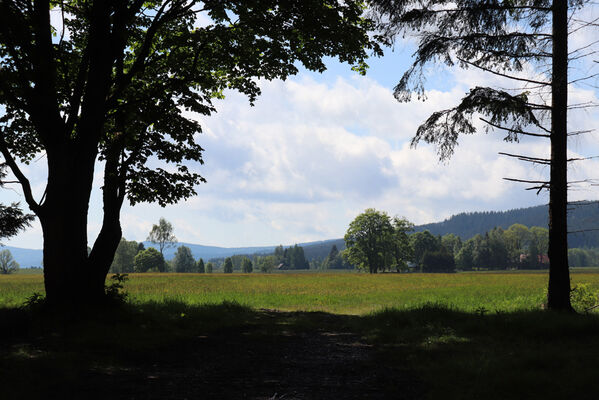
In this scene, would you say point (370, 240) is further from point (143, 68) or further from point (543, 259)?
point (543, 259)

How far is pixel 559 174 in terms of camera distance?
38.5 feet

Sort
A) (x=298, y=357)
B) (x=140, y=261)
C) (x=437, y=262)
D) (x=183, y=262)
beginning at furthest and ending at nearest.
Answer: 1. (x=183, y=262)
2. (x=437, y=262)
3. (x=140, y=261)
4. (x=298, y=357)

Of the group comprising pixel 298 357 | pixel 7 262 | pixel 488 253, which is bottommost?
pixel 7 262

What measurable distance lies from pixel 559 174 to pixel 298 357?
9366mm

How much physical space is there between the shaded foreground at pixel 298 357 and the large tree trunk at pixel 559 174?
6.81 feet

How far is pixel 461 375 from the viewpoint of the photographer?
5.98 m

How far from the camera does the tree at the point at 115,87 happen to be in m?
10.4

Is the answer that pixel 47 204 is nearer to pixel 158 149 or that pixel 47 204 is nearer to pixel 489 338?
pixel 158 149

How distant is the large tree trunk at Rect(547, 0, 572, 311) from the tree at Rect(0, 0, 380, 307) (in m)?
5.65

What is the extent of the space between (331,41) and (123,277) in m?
9.46

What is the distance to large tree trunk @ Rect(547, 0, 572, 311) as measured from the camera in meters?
11.6

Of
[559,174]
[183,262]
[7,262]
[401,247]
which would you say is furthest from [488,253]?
[7,262]

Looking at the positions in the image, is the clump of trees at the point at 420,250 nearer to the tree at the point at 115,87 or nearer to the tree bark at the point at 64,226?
the tree at the point at 115,87

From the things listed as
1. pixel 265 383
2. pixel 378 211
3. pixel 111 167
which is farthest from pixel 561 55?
pixel 378 211
